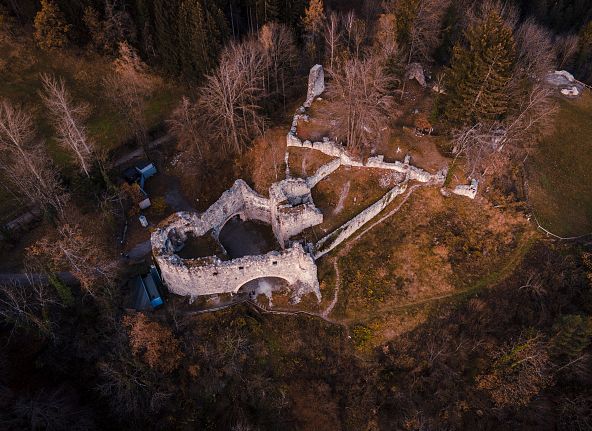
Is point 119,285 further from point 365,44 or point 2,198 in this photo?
point 365,44

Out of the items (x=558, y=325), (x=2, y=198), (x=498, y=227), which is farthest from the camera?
(x=2, y=198)

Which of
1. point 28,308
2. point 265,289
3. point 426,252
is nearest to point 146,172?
point 28,308

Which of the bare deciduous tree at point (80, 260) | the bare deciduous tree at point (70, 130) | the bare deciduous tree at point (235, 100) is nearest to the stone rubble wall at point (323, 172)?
the bare deciduous tree at point (235, 100)

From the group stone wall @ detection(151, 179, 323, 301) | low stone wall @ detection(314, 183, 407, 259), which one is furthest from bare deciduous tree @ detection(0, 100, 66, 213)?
low stone wall @ detection(314, 183, 407, 259)

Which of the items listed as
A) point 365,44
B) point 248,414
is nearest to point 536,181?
point 365,44

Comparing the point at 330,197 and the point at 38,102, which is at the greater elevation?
the point at 38,102

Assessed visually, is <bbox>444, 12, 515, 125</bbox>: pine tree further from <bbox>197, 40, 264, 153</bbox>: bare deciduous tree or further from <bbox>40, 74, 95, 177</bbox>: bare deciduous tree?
<bbox>40, 74, 95, 177</bbox>: bare deciduous tree

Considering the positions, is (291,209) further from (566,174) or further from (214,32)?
(566,174)
